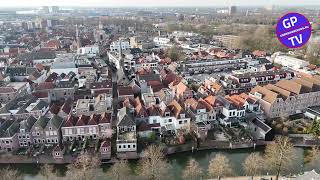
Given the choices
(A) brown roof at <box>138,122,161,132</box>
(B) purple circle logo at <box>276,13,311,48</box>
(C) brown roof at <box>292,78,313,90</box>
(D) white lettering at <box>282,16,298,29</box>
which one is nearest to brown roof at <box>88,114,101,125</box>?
(A) brown roof at <box>138,122,161,132</box>

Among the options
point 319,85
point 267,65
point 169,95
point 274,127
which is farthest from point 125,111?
point 267,65

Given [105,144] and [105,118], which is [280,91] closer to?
[105,118]

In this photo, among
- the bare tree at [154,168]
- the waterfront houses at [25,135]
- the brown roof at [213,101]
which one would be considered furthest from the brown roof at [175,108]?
the waterfront houses at [25,135]

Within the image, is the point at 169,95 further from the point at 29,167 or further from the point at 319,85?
the point at 319,85

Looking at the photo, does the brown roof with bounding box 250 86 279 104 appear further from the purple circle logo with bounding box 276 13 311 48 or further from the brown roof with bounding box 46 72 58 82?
the brown roof with bounding box 46 72 58 82

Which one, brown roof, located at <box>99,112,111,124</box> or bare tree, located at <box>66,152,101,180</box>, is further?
brown roof, located at <box>99,112,111,124</box>

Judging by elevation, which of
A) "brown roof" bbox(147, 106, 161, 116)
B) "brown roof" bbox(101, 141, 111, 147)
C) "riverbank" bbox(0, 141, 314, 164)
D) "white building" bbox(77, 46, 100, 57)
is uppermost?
"white building" bbox(77, 46, 100, 57)

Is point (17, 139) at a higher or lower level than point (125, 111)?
lower
